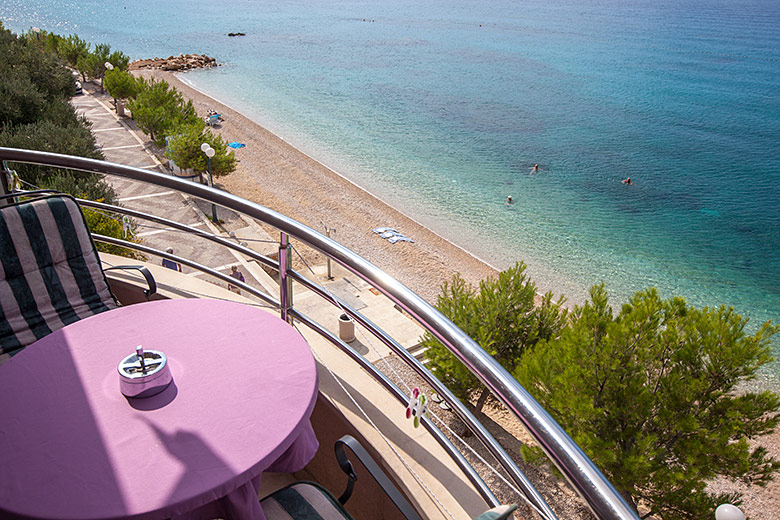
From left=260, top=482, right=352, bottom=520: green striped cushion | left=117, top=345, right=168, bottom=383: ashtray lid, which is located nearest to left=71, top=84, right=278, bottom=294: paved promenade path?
left=117, top=345, right=168, bottom=383: ashtray lid

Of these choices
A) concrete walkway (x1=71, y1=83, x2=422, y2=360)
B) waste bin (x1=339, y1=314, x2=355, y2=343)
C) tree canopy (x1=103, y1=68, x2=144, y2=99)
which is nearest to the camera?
waste bin (x1=339, y1=314, x2=355, y2=343)

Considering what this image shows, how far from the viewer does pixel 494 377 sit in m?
1.42

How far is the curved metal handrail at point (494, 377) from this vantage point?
3.71ft

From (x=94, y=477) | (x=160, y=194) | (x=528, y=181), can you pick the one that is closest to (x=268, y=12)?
(x=528, y=181)

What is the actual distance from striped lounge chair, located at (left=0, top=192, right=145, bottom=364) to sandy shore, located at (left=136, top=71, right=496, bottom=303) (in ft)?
51.9

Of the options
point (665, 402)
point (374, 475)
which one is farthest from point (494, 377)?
point (665, 402)

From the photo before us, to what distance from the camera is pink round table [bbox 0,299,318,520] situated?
149 cm

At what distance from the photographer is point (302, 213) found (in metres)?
24.6

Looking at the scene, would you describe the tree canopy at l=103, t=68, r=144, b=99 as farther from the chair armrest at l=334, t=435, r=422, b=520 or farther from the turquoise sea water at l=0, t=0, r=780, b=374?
the chair armrest at l=334, t=435, r=422, b=520

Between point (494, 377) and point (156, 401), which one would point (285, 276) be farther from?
point (494, 377)

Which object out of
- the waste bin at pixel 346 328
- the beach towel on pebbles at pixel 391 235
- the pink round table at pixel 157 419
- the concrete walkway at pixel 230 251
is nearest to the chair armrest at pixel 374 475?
the pink round table at pixel 157 419

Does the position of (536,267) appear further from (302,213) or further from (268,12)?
(268,12)

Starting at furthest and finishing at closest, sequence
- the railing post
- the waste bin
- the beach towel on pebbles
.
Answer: the beach towel on pebbles < the waste bin < the railing post

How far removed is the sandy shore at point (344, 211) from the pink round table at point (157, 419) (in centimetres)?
1650
